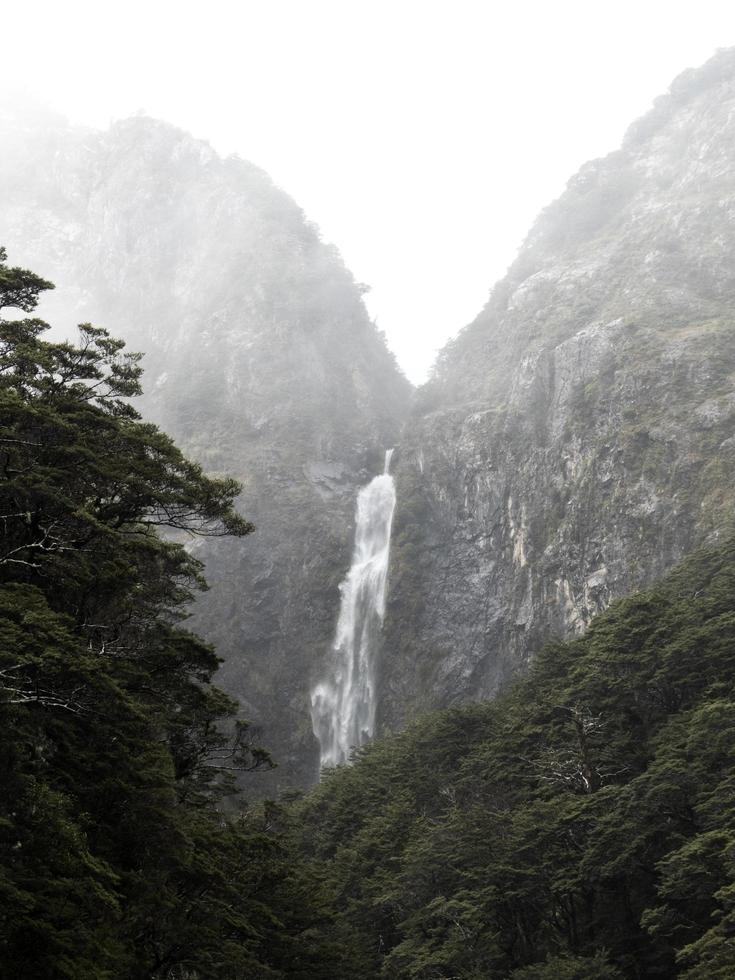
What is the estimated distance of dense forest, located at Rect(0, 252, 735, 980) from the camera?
32.9ft

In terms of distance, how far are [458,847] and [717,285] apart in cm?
3818

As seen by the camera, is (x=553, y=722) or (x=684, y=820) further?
(x=553, y=722)

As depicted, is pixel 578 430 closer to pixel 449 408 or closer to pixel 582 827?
pixel 449 408

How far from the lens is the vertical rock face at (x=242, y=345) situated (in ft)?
176

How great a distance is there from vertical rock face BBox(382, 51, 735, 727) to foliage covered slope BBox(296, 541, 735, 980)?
10797mm

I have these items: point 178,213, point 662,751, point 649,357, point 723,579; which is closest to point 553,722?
point 662,751

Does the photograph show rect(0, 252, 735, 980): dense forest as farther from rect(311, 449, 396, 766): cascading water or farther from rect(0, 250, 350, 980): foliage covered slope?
rect(311, 449, 396, 766): cascading water

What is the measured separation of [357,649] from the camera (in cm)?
5078

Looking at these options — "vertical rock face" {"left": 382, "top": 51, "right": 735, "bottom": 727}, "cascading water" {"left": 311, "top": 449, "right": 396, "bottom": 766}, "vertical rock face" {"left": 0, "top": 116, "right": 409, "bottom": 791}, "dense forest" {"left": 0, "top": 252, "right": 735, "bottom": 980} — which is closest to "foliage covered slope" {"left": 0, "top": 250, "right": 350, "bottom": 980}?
"dense forest" {"left": 0, "top": 252, "right": 735, "bottom": 980}

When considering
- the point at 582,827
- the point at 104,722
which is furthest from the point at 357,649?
the point at 104,722

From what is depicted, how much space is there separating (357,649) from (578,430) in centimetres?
1991

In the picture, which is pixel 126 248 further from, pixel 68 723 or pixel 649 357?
pixel 68 723

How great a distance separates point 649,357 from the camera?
40094 mm

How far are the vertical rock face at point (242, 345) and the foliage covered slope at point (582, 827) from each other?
2644 cm
